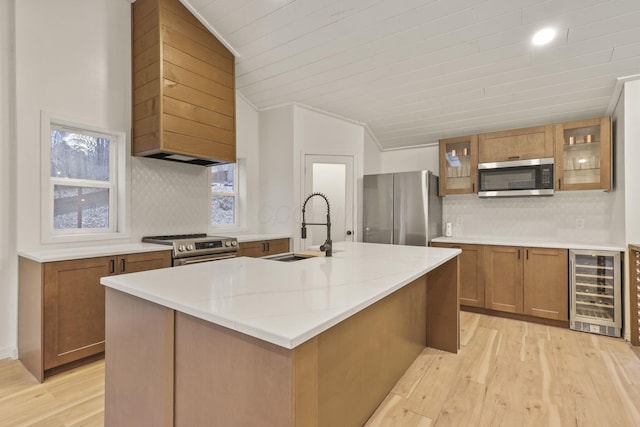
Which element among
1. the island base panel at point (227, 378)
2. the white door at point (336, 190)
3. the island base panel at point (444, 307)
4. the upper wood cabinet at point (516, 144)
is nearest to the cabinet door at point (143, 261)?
the island base panel at point (227, 378)

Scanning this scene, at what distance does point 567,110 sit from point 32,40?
5055mm

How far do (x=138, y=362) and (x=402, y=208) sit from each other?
3.36m

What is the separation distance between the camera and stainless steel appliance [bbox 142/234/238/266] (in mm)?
2965

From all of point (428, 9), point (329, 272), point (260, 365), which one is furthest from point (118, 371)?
point (428, 9)

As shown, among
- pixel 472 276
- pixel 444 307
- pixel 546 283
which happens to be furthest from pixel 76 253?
pixel 546 283

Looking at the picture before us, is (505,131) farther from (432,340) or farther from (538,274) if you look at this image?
(432,340)

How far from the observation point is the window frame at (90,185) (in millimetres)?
2639

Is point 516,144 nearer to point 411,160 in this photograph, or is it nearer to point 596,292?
point 411,160

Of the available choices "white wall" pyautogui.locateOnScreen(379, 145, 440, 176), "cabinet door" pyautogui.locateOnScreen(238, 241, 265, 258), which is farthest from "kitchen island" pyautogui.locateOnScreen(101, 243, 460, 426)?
"white wall" pyautogui.locateOnScreen(379, 145, 440, 176)

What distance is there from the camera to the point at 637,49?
2574 millimetres

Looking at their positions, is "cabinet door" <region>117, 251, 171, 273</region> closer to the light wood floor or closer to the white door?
the light wood floor

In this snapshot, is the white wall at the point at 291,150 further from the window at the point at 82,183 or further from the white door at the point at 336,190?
the window at the point at 82,183

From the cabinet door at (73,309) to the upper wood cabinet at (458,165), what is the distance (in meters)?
3.81

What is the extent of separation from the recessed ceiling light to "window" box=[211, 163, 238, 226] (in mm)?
3433
